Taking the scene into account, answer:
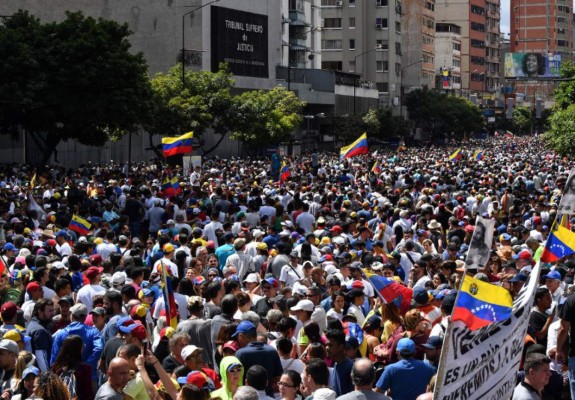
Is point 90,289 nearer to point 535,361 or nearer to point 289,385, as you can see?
point 289,385

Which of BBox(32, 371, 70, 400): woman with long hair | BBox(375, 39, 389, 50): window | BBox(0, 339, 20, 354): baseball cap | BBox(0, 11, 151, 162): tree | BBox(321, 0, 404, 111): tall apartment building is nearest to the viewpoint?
BBox(32, 371, 70, 400): woman with long hair

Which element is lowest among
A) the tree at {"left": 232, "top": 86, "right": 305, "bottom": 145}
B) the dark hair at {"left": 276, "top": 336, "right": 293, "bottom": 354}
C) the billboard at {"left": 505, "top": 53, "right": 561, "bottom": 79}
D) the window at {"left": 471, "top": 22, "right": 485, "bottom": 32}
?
the dark hair at {"left": 276, "top": 336, "right": 293, "bottom": 354}

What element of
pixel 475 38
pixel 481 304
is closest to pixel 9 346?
pixel 481 304

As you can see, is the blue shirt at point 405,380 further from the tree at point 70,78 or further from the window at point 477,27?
the window at point 477,27

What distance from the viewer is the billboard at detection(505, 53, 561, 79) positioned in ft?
315

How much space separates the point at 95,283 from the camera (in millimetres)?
12812

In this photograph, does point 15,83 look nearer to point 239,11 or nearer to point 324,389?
point 239,11

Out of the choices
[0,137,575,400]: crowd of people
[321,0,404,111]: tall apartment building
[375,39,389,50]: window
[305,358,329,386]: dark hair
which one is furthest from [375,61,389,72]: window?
[305,358,329,386]: dark hair

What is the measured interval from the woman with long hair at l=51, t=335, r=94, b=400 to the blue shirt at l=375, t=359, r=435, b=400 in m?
2.25

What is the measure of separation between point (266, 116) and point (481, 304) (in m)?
55.8

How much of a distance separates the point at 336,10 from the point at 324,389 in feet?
342

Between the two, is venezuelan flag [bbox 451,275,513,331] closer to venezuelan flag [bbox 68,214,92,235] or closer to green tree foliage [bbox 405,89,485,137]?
venezuelan flag [bbox 68,214,92,235]

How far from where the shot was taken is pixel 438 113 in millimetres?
113750

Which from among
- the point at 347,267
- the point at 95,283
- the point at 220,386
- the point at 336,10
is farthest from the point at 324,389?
the point at 336,10
